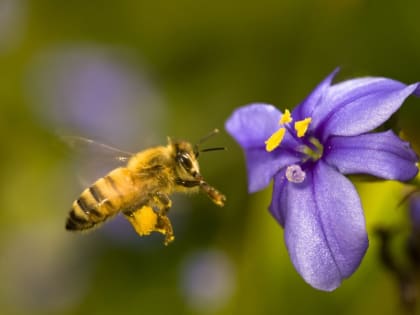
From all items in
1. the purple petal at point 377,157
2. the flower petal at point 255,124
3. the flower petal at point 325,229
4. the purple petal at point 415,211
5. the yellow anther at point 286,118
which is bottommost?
the purple petal at point 415,211

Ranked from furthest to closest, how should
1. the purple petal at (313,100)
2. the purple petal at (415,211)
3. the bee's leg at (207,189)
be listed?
the purple petal at (415,211) < the purple petal at (313,100) < the bee's leg at (207,189)

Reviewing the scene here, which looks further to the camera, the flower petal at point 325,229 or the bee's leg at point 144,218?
the bee's leg at point 144,218

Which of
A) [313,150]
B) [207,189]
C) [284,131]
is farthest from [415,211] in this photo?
[207,189]

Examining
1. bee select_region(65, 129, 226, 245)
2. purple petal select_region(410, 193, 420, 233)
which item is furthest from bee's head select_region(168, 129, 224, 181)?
purple petal select_region(410, 193, 420, 233)

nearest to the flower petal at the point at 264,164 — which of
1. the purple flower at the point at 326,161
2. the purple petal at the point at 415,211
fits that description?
the purple flower at the point at 326,161

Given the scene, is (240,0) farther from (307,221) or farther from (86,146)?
(307,221)

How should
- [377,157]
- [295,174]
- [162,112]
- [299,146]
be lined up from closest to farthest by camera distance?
[377,157], [295,174], [299,146], [162,112]

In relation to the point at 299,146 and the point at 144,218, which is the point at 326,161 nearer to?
the point at 299,146

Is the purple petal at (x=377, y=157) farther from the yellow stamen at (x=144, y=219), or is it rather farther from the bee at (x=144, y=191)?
the yellow stamen at (x=144, y=219)
